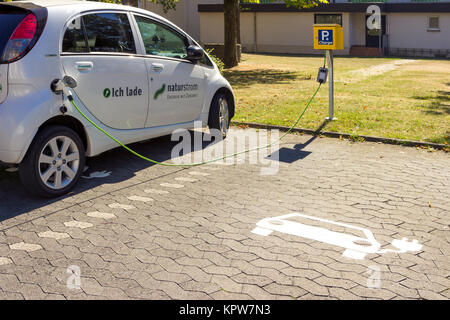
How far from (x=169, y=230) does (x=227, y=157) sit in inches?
114

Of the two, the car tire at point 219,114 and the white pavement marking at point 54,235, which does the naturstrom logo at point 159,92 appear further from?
the white pavement marking at point 54,235

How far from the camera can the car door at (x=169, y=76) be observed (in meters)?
7.69

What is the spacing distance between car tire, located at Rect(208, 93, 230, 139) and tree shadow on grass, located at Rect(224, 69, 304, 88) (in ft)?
27.5

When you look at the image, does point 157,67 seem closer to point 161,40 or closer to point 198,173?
point 161,40

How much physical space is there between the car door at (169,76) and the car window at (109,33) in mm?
241

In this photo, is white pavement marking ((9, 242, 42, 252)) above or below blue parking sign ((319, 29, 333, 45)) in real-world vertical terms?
below

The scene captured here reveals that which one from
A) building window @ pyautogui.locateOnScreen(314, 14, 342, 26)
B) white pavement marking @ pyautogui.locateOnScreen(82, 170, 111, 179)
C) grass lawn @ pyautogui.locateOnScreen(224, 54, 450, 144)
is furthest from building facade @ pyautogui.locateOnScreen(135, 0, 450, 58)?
white pavement marking @ pyautogui.locateOnScreen(82, 170, 111, 179)

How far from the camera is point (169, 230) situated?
5.53 m

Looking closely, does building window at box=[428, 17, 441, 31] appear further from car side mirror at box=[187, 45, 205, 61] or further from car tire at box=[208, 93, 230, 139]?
car side mirror at box=[187, 45, 205, 61]

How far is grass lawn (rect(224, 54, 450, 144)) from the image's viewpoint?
10.4 metres

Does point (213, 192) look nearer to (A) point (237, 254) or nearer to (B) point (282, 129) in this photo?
(A) point (237, 254)

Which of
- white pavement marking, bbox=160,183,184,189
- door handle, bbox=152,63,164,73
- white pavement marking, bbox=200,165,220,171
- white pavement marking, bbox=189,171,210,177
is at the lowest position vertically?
white pavement marking, bbox=160,183,184,189

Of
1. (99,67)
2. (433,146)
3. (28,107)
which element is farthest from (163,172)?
(433,146)

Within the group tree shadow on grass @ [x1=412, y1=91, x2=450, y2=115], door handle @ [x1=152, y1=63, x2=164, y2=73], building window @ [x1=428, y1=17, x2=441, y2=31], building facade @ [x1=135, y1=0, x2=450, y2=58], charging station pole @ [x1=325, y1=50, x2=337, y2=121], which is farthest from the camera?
building window @ [x1=428, y1=17, x2=441, y2=31]
